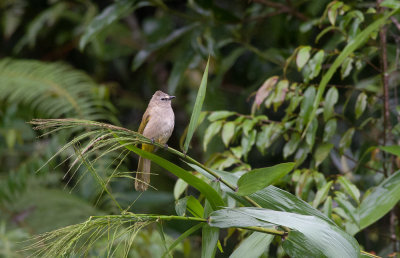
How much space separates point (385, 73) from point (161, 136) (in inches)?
37.3

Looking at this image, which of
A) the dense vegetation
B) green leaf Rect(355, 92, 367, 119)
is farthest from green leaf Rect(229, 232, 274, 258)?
green leaf Rect(355, 92, 367, 119)

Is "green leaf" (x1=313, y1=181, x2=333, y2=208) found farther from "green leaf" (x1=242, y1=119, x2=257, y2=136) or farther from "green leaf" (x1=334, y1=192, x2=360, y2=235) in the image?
"green leaf" (x1=242, y1=119, x2=257, y2=136)

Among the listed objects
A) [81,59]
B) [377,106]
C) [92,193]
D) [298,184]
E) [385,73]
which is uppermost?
[385,73]

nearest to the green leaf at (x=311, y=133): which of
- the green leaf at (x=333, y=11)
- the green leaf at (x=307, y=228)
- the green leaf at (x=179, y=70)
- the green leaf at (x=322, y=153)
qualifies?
the green leaf at (x=322, y=153)

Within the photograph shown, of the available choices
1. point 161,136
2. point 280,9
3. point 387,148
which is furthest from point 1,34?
point 387,148

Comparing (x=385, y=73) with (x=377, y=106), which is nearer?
(x=385, y=73)

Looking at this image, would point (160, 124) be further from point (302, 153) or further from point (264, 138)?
point (302, 153)

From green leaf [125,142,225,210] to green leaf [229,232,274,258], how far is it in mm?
170

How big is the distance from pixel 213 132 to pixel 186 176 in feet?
2.54

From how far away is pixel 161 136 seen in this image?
6.74 ft

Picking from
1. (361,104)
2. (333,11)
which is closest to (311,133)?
(361,104)

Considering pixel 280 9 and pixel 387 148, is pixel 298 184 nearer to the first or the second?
pixel 387 148

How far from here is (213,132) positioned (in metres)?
1.99

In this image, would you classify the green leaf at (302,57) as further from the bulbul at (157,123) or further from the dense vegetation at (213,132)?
the bulbul at (157,123)
